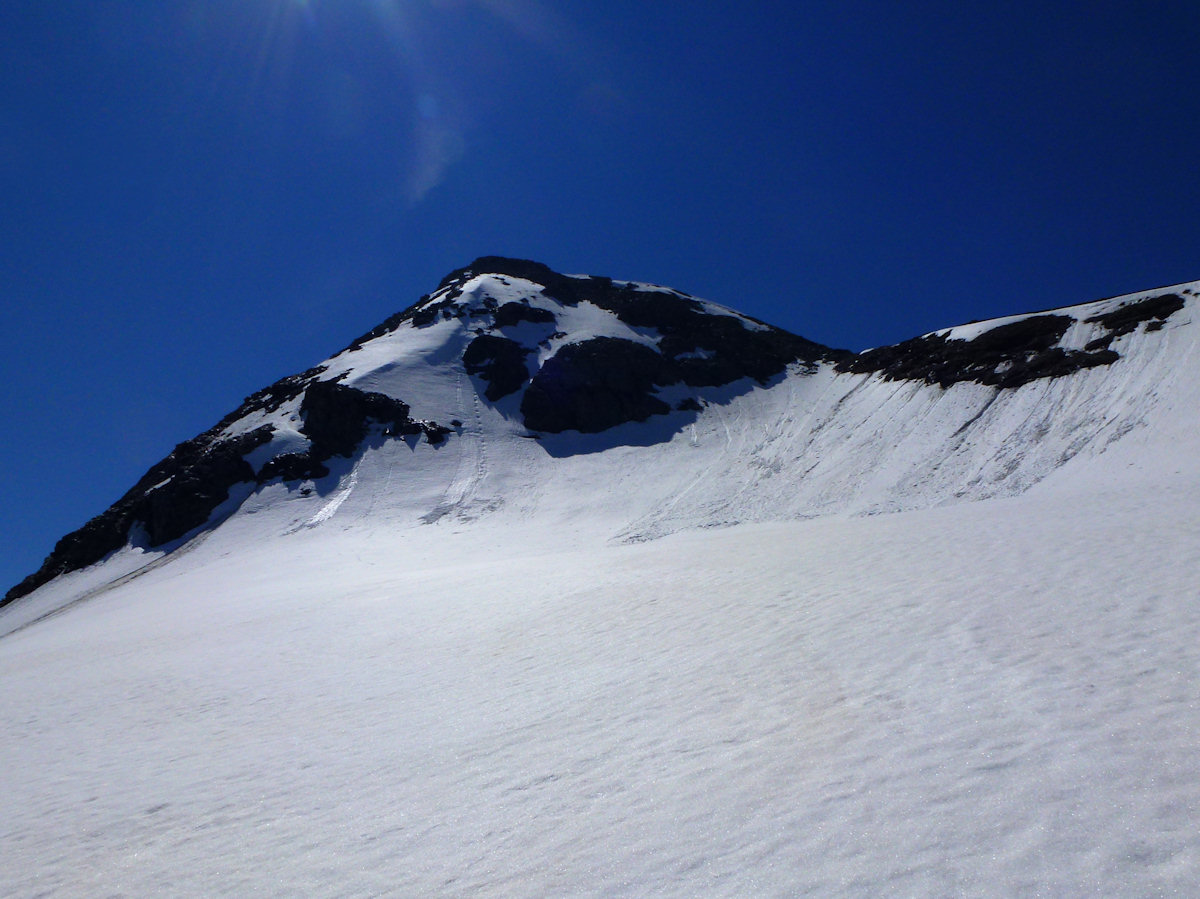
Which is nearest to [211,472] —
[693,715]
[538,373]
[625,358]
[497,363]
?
[497,363]

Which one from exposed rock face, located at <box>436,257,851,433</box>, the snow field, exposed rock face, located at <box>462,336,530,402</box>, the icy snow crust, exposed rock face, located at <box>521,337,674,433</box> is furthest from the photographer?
exposed rock face, located at <box>462,336,530,402</box>

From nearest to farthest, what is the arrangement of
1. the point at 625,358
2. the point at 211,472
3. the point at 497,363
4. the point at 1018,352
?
1. the point at 1018,352
2. the point at 211,472
3. the point at 625,358
4. the point at 497,363

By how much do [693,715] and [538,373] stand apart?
59.3m

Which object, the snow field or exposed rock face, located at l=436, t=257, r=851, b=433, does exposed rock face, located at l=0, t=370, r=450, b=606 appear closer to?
exposed rock face, located at l=436, t=257, r=851, b=433

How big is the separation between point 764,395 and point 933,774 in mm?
55525

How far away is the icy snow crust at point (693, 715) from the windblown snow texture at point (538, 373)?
46.5ft

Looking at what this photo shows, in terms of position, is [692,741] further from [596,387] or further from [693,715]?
[596,387]

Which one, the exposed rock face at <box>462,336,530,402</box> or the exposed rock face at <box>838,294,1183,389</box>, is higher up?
the exposed rock face at <box>462,336,530,402</box>

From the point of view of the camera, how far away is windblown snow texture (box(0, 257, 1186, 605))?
139 ft

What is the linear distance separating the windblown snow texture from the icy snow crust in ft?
46.5

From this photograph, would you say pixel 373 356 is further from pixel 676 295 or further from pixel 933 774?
pixel 933 774

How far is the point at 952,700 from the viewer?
7703mm

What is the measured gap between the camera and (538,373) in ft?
218

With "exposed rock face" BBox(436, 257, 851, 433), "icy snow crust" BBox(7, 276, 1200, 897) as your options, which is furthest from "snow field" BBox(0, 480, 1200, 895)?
"exposed rock face" BBox(436, 257, 851, 433)
